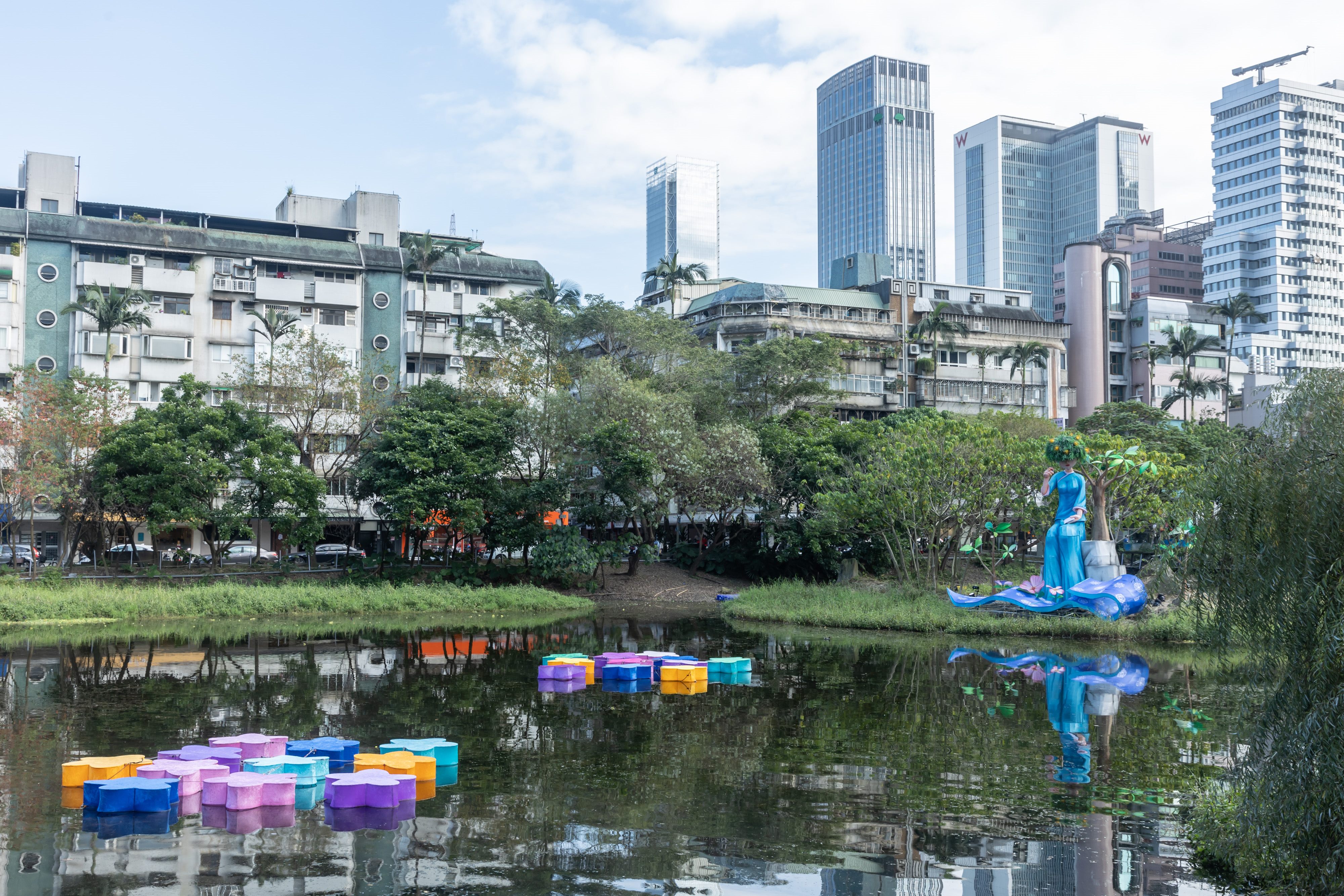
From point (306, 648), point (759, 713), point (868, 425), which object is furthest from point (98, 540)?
point (759, 713)

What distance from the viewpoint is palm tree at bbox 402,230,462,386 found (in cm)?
5362

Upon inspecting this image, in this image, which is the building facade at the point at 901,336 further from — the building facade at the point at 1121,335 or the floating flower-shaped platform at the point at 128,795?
the floating flower-shaped platform at the point at 128,795

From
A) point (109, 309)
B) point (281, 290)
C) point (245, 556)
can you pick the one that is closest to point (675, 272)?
point (281, 290)

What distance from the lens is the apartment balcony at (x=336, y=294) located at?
186ft

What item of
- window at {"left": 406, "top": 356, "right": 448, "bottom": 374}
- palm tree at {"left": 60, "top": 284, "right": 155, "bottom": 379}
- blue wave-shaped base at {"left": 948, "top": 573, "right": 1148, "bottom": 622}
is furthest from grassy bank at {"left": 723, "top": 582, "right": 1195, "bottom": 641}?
palm tree at {"left": 60, "top": 284, "right": 155, "bottom": 379}

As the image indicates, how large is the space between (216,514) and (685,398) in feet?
61.0

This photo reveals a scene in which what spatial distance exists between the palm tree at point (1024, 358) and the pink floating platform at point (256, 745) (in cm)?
5976

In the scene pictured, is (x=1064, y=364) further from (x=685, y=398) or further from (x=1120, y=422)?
(x=685, y=398)

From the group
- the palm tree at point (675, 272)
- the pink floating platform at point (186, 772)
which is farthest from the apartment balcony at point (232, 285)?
the pink floating platform at point (186, 772)

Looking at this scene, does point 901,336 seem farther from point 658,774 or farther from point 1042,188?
point 1042,188

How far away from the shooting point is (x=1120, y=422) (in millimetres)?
60875

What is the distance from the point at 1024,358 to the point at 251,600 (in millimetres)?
52160

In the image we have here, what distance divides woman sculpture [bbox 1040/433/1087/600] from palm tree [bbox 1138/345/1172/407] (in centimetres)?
4999

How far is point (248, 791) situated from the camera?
11.6 m
